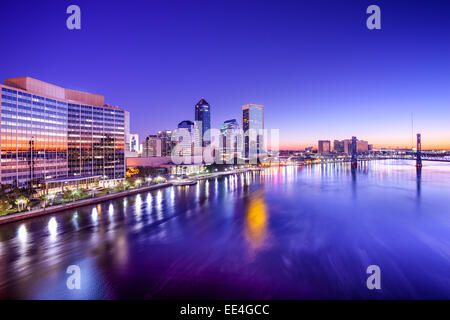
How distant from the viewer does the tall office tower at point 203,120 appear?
13700 cm

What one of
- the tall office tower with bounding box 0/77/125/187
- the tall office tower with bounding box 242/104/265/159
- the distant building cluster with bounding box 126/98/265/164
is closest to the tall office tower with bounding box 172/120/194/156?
the distant building cluster with bounding box 126/98/265/164

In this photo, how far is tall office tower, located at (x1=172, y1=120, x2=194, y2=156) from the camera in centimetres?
9275

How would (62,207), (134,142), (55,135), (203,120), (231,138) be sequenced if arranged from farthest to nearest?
(203,120), (231,138), (134,142), (55,135), (62,207)

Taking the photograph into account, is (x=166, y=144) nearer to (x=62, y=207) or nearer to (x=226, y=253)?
(x=62, y=207)

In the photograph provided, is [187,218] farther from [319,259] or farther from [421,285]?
[421,285]

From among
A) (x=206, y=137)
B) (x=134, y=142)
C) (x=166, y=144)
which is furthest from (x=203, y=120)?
(x=134, y=142)

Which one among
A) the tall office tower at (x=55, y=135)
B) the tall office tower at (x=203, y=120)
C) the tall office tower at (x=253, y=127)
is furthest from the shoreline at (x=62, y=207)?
the tall office tower at (x=203, y=120)

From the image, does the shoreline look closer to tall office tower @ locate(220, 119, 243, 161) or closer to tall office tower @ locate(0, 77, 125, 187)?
tall office tower @ locate(0, 77, 125, 187)

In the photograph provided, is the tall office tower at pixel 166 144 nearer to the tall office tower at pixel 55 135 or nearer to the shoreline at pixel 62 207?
the tall office tower at pixel 55 135

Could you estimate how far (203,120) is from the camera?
453 ft

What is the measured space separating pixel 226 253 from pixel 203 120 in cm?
13210

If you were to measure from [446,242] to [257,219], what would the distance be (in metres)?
10.5

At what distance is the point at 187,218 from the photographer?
52.2ft

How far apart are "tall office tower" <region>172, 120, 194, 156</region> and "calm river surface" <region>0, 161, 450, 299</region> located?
7477 centimetres
